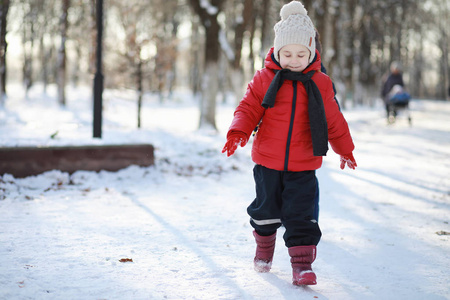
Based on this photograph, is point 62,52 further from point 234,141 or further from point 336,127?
point 336,127

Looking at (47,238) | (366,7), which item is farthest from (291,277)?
(366,7)

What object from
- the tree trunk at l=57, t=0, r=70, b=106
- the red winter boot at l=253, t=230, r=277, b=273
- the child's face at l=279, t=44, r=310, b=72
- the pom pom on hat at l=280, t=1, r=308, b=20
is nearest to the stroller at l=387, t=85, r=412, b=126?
Answer: the pom pom on hat at l=280, t=1, r=308, b=20

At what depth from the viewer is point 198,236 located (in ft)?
12.9

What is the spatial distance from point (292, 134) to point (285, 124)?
77mm

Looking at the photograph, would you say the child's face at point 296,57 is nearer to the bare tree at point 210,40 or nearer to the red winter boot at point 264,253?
the red winter boot at point 264,253

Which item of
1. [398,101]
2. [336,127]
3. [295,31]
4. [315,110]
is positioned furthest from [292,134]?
[398,101]

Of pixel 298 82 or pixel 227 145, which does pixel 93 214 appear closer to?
pixel 227 145

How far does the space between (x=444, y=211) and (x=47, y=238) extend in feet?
13.4

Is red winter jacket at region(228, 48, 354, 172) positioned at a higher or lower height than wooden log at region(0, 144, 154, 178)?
higher

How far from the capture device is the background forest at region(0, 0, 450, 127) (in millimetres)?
12977

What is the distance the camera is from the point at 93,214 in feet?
14.9

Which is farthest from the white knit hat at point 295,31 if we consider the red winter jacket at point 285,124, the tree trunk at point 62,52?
the tree trunk at point 62,52

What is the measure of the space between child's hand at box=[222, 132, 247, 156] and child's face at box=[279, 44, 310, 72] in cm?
54

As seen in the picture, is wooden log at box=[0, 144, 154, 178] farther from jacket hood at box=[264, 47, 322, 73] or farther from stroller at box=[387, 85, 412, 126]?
stroller at box=[387, 85, 412, 126]
